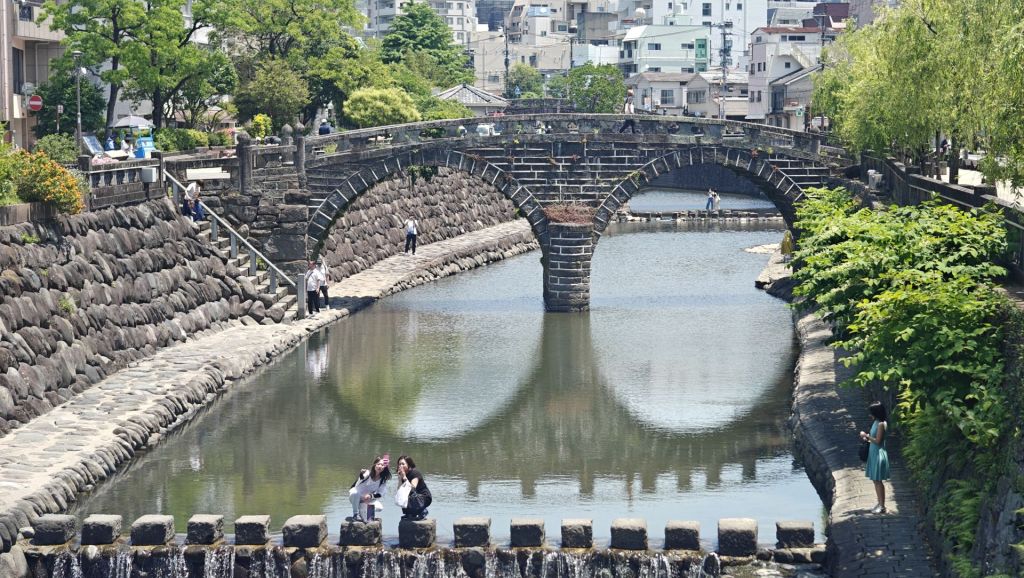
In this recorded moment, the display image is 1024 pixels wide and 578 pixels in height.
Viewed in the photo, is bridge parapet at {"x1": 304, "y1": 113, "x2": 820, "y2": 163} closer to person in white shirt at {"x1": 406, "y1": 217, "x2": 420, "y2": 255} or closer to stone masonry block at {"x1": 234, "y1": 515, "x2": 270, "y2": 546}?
person in white shirt at {"x1": 406, "y1": 217, "x2": 420, "y2": 255}

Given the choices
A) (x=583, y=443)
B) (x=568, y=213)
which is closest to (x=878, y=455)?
(x=583, y=443)

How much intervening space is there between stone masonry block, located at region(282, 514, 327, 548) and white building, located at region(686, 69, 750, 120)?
9953cm

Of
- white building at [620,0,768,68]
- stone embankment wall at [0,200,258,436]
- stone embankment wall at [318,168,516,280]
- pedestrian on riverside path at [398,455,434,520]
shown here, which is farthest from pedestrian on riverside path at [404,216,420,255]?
white building at [620,0,768,68]

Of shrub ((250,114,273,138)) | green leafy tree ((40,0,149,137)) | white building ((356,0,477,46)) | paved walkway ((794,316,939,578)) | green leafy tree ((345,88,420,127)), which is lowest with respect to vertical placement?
paved walkway ((794,316,939,578))

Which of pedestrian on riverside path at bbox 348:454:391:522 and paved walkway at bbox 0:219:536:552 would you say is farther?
paved walkway at bbox 0:219:536:552

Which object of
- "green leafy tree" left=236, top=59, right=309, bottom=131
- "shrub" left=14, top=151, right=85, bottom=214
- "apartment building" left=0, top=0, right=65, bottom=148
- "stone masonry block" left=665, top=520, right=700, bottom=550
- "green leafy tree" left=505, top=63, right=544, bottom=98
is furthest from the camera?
"green leafy tree" left=505, top=63, right=544, bottom=98

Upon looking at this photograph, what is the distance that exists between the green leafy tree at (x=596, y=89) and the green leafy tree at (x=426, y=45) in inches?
366

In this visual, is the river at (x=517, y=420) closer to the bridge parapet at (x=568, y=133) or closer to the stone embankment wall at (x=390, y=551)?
the stone embankment wall at (x=390, y=551)

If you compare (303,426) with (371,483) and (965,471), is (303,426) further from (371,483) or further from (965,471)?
(965,471)

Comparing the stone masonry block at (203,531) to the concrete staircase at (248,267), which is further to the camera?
the concrete staircase at (248,267)

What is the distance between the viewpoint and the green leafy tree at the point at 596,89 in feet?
393

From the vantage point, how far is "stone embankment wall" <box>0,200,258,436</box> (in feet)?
98.7

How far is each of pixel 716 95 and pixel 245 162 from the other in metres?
80.9

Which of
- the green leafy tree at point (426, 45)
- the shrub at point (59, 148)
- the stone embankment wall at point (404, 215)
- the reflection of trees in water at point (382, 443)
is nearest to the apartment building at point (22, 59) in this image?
the shrub at point (59, 148)
